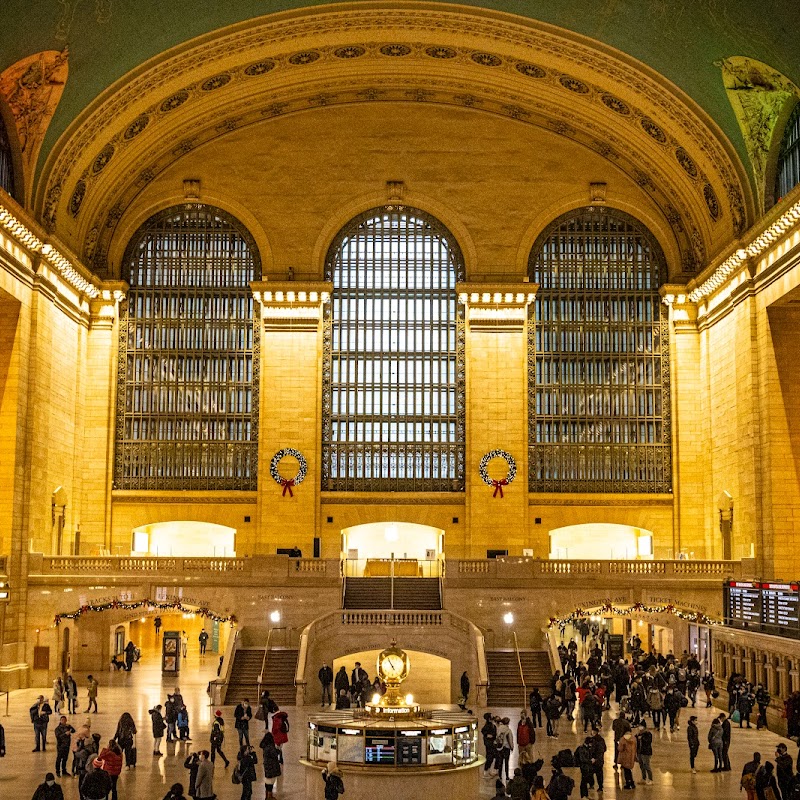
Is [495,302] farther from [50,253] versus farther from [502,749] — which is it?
[502,749]

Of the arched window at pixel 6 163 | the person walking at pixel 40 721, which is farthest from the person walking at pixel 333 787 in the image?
the arched window at pixel 6 163

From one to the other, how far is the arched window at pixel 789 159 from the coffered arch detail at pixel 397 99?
128cm

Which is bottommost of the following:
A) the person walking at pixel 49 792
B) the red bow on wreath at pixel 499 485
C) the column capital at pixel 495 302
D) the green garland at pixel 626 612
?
the person walking at pixel 49 792

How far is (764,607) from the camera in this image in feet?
94.3

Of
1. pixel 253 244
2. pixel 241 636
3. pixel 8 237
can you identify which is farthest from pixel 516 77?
pixel 241 636

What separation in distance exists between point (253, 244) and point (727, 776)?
27.2 m

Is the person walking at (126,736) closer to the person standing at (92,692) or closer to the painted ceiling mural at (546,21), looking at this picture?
the person standing at (92,692)

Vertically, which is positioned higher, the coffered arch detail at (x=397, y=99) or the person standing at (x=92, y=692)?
the coffered arch detail at (x=397, y=99)

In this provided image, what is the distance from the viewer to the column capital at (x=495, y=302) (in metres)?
42.1

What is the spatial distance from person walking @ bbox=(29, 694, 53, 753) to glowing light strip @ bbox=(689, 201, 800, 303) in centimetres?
Answer: 2288

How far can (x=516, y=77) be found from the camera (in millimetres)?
40219

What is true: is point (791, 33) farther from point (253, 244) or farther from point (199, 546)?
point (199, 546)

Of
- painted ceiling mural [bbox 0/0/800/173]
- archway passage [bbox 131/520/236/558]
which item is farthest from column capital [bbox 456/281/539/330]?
archway passage [bbox 131/520/236/558]

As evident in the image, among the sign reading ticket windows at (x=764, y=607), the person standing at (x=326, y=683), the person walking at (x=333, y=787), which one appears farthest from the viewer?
the person standing at (x=326, y=683)
